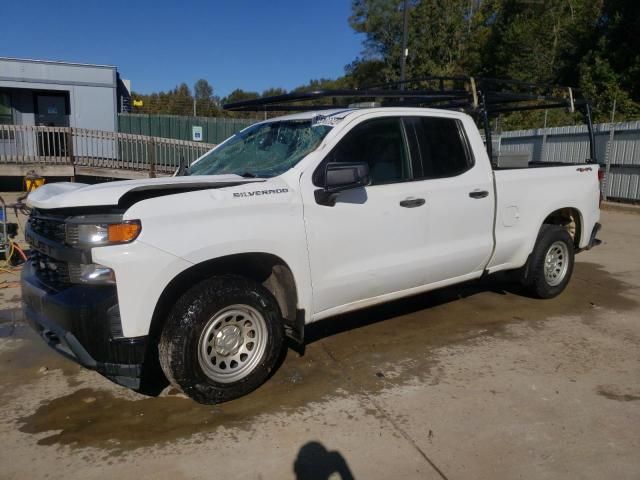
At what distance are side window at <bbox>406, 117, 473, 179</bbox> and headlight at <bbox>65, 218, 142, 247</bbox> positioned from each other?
2.32 metres

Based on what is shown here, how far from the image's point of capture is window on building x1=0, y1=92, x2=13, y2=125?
18672 millimetres

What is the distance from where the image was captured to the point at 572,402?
12.1ft

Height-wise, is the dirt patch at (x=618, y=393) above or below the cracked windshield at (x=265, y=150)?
below

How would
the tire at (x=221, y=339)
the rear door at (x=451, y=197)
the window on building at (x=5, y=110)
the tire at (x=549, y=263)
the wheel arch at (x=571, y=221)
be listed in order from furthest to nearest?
the window on building at (x=5, y=110) < the wheel arch at (x=571, y=221) < the tire at (x=549, y=263) < the rear door at (x=451, y=197) < the tire at (x=221, y=339)

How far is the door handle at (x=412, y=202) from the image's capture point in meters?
4.31

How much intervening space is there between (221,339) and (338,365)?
110 cm

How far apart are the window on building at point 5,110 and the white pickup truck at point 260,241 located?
17102 mm

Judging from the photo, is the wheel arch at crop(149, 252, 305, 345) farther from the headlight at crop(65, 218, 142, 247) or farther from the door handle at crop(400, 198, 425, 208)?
the door handle at crop(400, 198, 425, 208)

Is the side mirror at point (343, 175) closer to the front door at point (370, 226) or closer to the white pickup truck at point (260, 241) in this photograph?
the white pickup truck at point (260, 241)

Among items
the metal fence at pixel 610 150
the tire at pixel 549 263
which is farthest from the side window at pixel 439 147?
the metal fence at pixel 610 150

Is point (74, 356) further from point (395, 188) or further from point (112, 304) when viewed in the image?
point (395, 188)

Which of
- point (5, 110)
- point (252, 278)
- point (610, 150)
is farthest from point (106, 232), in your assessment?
point (5, 110)

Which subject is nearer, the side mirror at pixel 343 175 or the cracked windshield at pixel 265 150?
the side mirror at pixel 343 175

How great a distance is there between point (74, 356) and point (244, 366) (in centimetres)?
105
